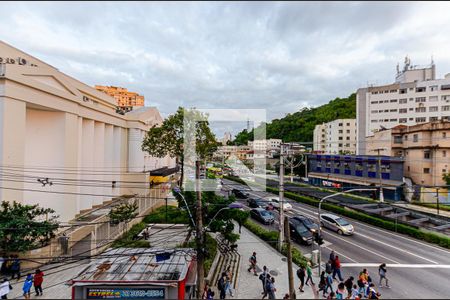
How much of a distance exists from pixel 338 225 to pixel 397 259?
408cm

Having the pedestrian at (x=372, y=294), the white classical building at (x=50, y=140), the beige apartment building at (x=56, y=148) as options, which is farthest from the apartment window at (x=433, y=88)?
the white classical building at (x=50, y=140)

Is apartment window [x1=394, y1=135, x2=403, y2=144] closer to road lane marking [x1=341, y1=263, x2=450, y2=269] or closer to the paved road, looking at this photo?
the paved road

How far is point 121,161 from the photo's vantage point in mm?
22797

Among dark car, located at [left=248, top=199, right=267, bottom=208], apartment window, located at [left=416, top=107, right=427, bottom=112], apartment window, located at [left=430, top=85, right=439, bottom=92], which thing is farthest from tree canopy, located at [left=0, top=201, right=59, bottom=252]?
apartment window, located at [left=430, top=85, right=439, bottom=92]

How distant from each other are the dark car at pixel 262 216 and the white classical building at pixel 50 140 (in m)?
8.88

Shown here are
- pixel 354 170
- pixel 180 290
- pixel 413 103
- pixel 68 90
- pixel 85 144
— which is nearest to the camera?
pixel 180 290

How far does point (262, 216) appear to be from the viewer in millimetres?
18812

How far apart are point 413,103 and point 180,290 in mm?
42390

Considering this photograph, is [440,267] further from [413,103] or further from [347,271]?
[413,103]

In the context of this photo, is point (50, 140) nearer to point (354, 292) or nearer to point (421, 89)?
point (354, 292)

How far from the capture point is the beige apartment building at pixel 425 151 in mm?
22984

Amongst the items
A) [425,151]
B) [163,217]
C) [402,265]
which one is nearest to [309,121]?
[425,151]

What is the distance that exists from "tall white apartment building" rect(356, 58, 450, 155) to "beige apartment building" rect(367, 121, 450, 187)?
240 inches

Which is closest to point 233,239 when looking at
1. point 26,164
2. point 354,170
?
point 26,164
